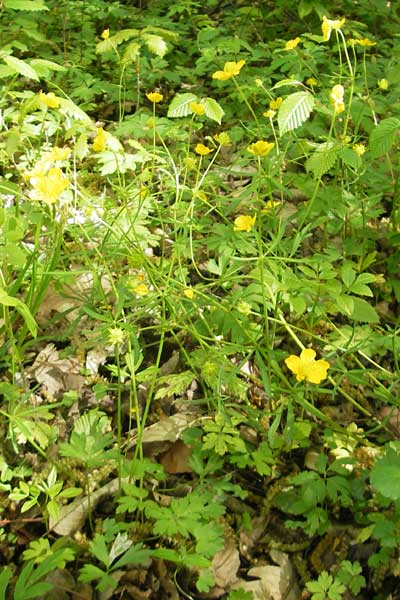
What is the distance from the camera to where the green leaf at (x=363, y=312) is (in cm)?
174

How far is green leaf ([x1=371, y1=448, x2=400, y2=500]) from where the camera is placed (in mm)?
1312

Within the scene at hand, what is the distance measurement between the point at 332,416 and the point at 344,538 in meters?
0.39

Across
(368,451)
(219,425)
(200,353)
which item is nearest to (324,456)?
(368,451)

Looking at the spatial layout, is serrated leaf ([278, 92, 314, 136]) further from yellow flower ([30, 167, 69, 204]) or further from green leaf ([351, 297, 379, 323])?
yellow flower ([30, 167, 69, 204])

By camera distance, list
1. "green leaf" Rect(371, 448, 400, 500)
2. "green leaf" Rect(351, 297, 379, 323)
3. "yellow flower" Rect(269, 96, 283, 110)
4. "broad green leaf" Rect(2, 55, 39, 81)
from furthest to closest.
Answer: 1. "yellow flower" Rect(269, 96, 283, 110)
2. "broad green leaf" Rect(2, 55, 39, 81)
3. "green leaf" Rect(351, 297, 379, 323)
4. "green leaf" Rect(371, 448, 400, 500)

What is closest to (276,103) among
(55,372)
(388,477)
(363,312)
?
(363,312)

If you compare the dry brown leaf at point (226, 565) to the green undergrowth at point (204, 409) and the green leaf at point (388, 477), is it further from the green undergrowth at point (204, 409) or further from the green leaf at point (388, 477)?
the green leaf at point (388, 477)

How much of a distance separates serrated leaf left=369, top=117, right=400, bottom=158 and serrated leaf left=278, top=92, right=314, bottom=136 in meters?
0.25

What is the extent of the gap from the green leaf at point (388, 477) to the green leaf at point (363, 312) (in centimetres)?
45

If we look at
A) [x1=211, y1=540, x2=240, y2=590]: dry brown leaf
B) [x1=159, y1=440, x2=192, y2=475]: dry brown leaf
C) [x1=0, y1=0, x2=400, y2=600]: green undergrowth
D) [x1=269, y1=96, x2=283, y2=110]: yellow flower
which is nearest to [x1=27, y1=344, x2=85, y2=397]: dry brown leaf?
[x1=0, y1=0, x2=400, y2=600]: green undergrowth

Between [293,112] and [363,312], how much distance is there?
0.63m

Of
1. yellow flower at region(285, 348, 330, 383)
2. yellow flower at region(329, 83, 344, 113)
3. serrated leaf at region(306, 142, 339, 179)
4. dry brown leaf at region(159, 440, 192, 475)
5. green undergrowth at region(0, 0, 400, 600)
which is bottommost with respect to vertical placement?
dry brown leaf at region(159, 440, 192, 475)

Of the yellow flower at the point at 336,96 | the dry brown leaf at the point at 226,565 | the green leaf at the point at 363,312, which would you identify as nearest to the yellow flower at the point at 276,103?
the yellow flower at the point at 336,96

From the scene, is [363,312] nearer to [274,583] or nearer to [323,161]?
[323,161]
